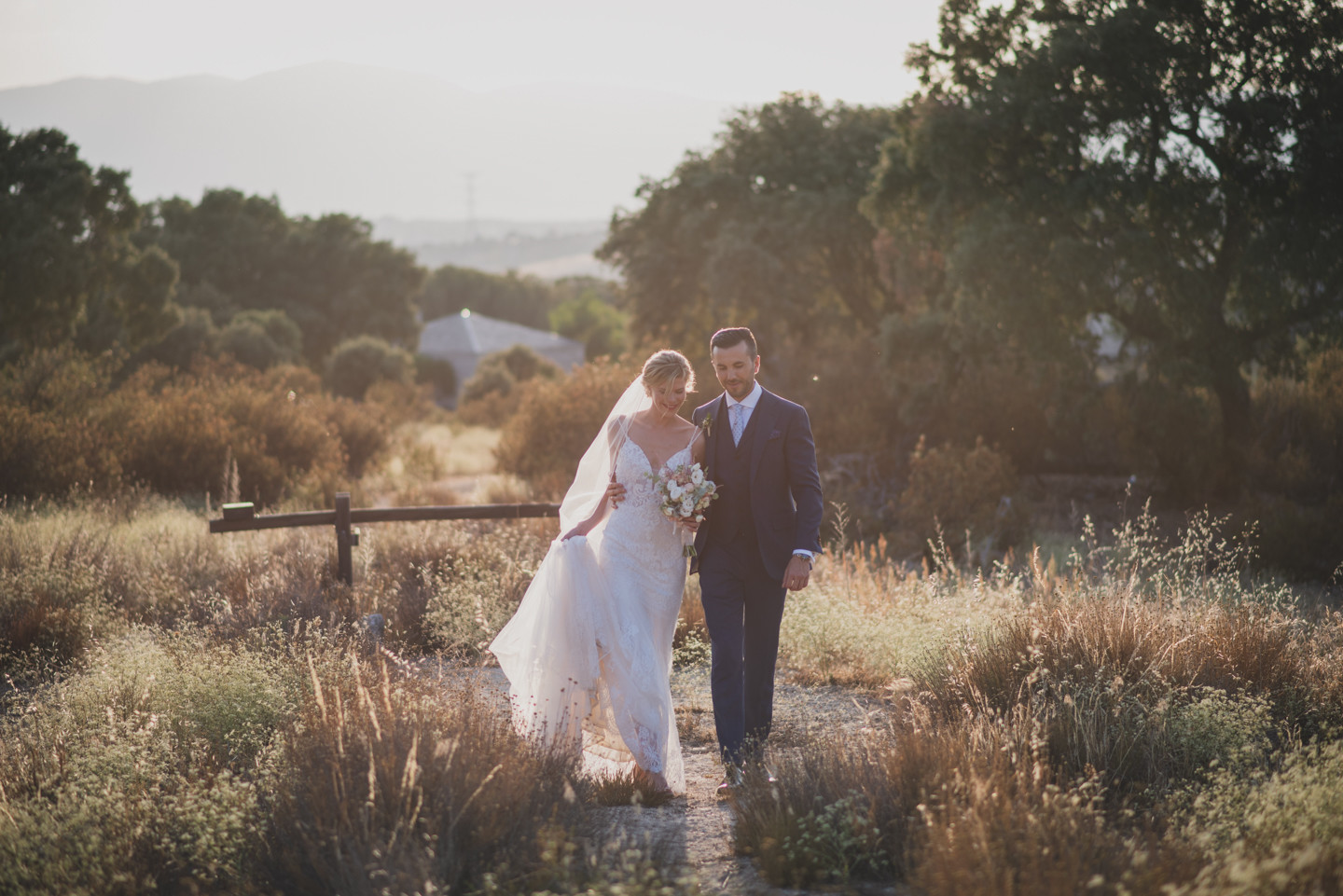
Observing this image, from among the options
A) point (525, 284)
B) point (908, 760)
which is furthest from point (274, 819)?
point (525, 284)

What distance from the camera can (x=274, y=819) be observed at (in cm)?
360

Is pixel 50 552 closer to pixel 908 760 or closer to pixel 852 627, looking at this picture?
pixel 852 627

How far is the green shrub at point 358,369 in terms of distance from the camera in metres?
36.5

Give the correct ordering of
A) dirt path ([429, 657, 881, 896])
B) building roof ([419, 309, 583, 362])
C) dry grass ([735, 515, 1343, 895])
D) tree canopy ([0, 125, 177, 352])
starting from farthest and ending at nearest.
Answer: building roof ([419, 309, 583, 362]), tree canopy ([0, 125, 177, 352]), dirt path ([429, 657, 881, 896]), dry grass ([735, 515, 1343, 895])

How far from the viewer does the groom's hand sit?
4344 millimetres

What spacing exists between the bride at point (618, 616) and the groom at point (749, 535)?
0.80ft

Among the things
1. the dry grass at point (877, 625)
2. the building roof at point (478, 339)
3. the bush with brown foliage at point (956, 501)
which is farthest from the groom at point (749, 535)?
the building roof at point (478, 339)

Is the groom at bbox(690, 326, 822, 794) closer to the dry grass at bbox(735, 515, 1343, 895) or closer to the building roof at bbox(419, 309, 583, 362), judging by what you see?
the dry grass at bbox(735, 515, 1343, 895)

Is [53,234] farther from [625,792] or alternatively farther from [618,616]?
[625,792]

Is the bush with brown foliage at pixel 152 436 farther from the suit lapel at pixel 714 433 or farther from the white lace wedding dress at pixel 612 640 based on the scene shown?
the suit lapel at pixel 714 433

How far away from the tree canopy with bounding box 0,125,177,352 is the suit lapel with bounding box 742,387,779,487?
761 inches

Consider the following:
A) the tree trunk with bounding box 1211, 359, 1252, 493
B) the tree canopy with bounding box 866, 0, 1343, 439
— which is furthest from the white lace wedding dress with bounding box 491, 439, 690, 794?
the tree trunk with bounding box 1211, 359, 1252, 493

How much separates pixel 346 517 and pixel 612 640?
392cm

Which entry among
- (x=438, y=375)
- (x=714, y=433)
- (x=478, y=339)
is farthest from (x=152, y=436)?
(x=478, y=339)
